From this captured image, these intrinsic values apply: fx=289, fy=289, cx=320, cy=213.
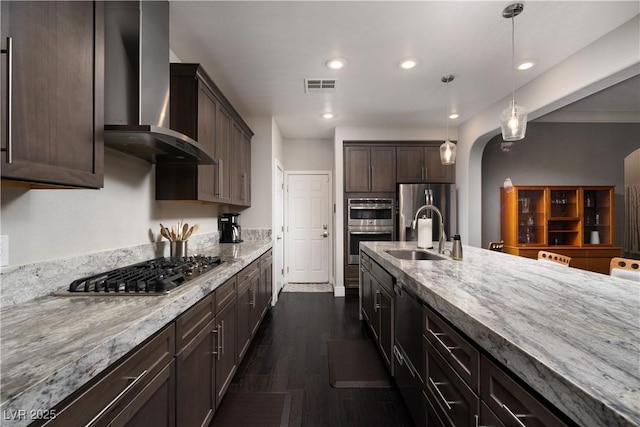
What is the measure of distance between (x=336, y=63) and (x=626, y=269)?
2.77m

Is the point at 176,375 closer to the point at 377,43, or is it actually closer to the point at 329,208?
the point at 377,43

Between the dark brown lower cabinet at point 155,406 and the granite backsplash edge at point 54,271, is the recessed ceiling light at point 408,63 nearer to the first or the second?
the granite backsplash edge at point 54,271

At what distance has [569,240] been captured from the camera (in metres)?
4.81

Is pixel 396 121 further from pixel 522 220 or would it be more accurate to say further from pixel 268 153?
pixel 522 220

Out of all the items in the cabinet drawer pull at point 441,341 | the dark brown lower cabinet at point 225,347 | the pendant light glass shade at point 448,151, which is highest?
the pendant light glass shade at point 448,151

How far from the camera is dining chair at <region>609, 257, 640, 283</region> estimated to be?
1798mm

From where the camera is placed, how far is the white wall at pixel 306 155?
531 cm

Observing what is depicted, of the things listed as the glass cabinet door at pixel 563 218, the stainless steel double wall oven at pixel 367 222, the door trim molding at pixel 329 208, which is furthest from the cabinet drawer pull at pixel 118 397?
the glass cabinet door at pixel 563 218

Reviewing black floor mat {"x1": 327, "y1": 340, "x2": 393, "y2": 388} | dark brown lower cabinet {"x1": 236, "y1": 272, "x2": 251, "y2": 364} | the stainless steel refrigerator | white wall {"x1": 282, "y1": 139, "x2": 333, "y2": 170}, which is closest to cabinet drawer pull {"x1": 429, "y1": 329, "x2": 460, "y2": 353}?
black floor mat {"x1": 327, "y1": 340, "x2": 393, "y2": 388}

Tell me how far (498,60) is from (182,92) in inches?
111

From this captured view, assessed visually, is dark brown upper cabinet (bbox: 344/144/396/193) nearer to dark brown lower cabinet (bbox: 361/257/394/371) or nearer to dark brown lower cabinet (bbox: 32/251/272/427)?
dark brown lower cabinet (bbox: 361/257/394/371)

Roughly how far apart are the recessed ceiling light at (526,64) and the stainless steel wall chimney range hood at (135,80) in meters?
3.04

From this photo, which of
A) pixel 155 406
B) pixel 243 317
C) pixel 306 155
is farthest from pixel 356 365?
pixel 306 155

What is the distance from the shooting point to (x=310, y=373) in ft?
7.59
